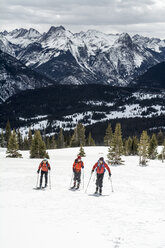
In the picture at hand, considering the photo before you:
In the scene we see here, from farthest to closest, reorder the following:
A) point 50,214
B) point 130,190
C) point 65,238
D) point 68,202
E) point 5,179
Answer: point 5,179 < point 130,190 < point 68,202 < point 50,214 < point 65,238

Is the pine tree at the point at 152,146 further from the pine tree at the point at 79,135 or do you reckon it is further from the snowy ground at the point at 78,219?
the snowy ground at the point at 78,219

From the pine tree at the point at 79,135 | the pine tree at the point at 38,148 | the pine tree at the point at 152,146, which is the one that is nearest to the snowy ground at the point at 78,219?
the pine tree at the point at 38,148

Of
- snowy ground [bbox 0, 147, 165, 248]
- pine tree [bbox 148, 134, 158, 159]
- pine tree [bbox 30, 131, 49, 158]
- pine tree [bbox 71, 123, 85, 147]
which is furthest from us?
pine tree [bbox 71, 123, 85, 147]

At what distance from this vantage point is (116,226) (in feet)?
41.3

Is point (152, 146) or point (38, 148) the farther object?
point (152, 146)

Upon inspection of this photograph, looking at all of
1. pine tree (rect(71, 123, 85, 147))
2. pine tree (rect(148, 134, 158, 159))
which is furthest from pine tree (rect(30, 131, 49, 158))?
pine tree (rect(71, 123, 85, 147))

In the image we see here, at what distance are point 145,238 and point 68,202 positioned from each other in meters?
6.93

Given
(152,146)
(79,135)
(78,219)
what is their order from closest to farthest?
1. (78,219)
2. (152,146)
3. (79,135)

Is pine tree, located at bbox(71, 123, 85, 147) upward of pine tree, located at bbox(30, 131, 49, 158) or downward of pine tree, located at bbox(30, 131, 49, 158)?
upward

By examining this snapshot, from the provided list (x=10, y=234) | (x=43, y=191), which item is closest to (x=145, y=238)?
(x=10, y=234)

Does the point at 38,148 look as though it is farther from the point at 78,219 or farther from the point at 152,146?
the point at 78,219

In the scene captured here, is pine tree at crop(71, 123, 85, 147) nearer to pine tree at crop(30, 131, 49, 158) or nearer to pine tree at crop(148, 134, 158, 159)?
pine tree at crop(148, 134, 158, 159)

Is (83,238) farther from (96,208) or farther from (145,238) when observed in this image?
(96,208)

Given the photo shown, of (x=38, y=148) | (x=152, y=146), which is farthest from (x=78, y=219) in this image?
(x=152, y=146)
